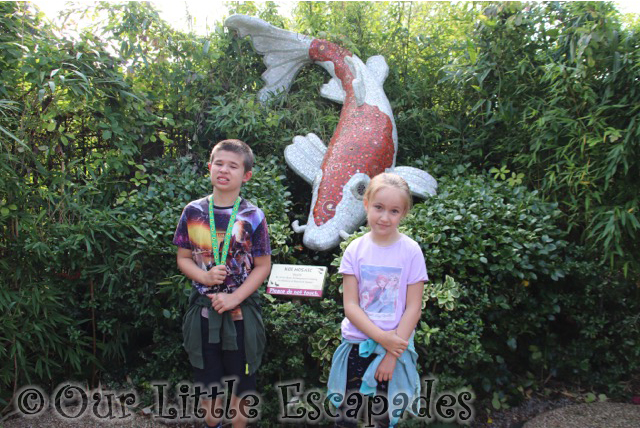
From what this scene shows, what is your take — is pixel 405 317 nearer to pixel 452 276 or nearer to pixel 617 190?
pixel 452 276

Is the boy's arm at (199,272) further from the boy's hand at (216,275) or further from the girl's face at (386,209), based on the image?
the girl's face at (386,209)

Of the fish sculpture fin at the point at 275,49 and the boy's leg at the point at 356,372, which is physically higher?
the fish sculpture fin at the point at 275,49

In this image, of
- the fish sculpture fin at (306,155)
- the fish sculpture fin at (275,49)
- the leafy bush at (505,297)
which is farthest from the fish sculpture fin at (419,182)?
the fish sculpture fin at (275,49)

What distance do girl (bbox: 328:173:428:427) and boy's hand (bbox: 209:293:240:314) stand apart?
0.50 meters

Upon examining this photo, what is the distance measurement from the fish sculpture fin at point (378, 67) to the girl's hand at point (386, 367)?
312 centimetres

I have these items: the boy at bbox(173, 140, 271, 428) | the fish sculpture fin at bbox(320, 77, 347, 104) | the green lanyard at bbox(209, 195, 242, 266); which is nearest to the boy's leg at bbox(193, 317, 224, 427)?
the boy at bbox(173, 140, 271, 428)

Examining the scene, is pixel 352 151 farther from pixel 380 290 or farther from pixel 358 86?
pixel 380 290

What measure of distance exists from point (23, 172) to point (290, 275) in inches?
68.8

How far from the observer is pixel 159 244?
2.85m

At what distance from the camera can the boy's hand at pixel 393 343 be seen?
185 centimetres

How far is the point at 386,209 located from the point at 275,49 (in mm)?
3212

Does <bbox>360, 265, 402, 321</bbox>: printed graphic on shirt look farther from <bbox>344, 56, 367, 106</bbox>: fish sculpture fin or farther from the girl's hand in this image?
A: <bbox>344, 56, 367, 106</bbox>: fish sculpture fin

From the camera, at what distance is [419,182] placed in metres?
3.64

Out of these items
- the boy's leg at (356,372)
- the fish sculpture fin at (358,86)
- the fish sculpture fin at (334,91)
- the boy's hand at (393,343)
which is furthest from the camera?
the fish sculpture fin at (334,91)
